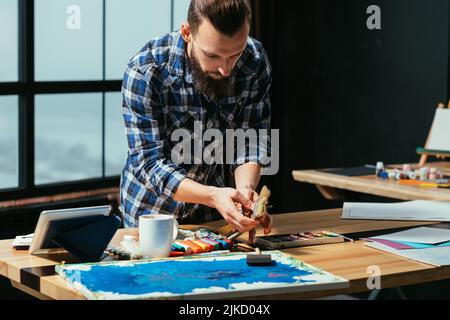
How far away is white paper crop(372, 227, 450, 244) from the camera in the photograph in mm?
2746

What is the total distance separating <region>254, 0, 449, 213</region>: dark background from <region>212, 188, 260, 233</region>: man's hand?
2.92m

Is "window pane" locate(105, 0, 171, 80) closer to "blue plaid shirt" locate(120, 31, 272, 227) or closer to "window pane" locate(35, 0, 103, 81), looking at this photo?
"window pane" locate(35, 0, 103, 81)

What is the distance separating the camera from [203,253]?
2.50m

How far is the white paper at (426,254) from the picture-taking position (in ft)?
8.08

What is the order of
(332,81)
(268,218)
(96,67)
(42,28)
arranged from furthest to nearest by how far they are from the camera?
(332,81)
(96,67)
(42,28)
(268,218)

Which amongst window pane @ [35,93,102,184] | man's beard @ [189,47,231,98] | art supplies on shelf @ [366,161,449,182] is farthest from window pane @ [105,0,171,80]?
man's beard @ [189,47,231,98]

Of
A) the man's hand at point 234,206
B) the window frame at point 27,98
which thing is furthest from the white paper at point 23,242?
the window frame at point 27,98

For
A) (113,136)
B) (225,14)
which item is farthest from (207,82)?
(113,136)

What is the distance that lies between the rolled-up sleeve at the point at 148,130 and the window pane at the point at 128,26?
2296 millimetres

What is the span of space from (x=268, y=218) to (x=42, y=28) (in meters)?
2.47

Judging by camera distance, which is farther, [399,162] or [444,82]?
[399,162]

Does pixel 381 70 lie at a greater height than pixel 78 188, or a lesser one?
greater
